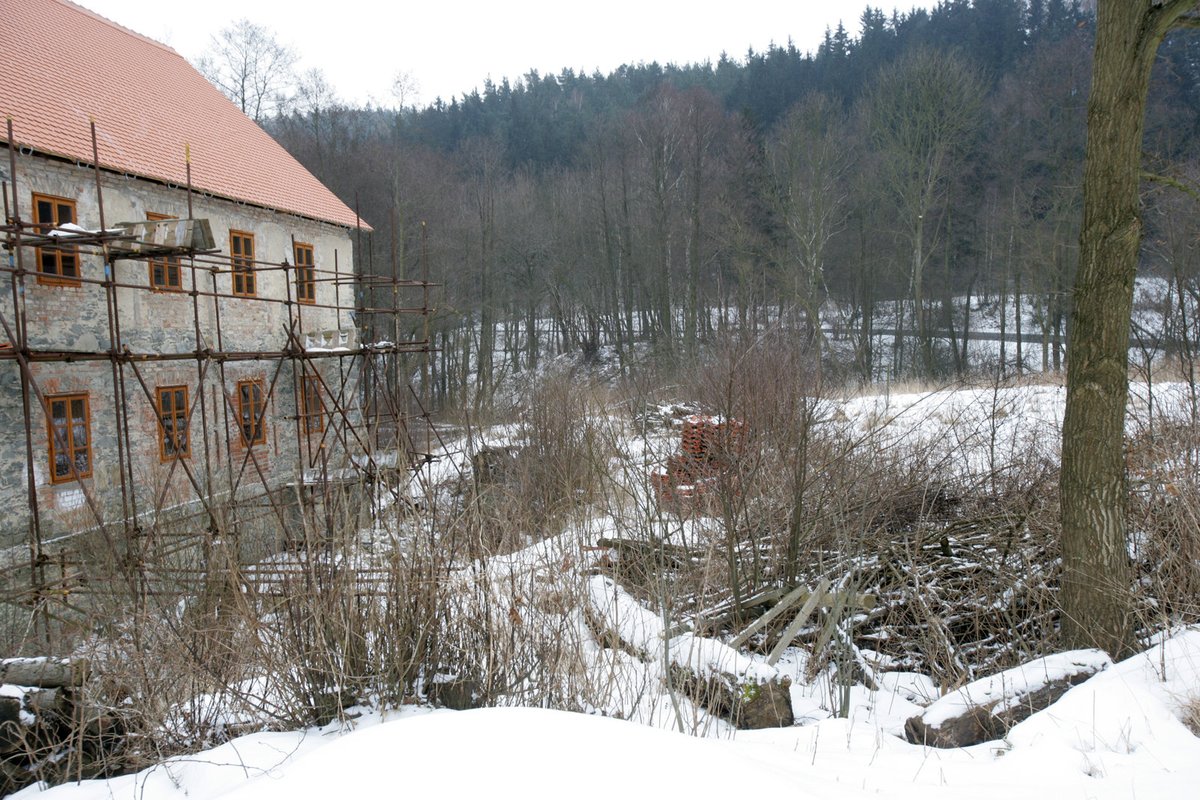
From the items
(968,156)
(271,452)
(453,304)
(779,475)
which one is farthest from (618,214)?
(779,475)

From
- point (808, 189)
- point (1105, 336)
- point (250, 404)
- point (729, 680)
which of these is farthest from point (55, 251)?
point (808, 189)

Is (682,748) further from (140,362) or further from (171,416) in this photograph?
(171,416)

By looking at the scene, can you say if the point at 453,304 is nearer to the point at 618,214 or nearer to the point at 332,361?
the point at 618,214

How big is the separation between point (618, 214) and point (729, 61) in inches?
1335

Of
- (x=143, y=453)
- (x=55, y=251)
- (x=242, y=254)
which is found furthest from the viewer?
(x=242, y=254)

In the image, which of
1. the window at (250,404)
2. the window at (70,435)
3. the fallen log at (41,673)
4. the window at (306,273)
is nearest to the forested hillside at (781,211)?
the window at (306,273)

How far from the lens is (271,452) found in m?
16.8

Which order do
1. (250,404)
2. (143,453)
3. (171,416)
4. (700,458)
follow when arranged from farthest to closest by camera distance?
(250,404), (171,416), (143,453), (700,458)

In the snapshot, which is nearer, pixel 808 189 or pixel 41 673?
pixel 41 673

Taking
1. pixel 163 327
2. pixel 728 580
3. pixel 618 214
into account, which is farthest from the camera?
pixel 618 214

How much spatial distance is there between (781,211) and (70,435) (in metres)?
26.5

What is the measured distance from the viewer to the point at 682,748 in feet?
11.3

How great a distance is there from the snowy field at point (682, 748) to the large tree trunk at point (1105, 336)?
568 mm

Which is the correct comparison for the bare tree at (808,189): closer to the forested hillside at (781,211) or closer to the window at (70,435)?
the forested hillside at (781,211)
